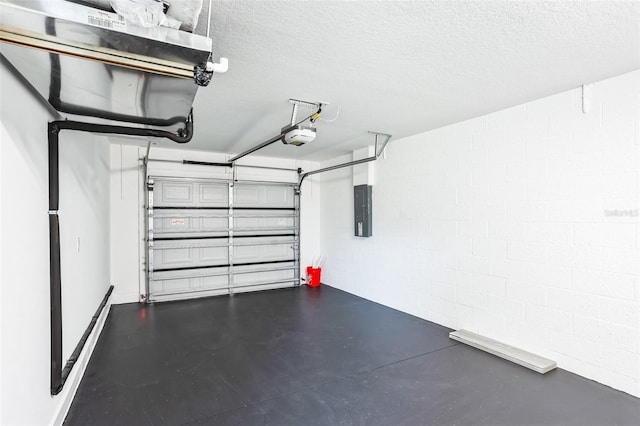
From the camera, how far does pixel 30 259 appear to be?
5.62ft

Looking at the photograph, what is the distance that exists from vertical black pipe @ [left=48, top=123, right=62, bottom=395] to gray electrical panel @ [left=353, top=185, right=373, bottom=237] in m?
3.75

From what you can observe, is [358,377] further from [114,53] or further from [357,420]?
[114,53]

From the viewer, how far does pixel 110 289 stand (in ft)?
14.8

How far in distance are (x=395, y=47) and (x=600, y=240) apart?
7.25ft

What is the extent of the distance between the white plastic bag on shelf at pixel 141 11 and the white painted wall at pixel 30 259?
2.30 feet

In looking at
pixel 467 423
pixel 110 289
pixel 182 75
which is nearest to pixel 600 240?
pixel 467 423

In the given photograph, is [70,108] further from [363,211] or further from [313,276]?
[313,276]

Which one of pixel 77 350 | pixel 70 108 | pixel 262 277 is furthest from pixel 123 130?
pixel 262 277

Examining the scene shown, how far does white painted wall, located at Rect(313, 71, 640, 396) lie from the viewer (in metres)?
2.49

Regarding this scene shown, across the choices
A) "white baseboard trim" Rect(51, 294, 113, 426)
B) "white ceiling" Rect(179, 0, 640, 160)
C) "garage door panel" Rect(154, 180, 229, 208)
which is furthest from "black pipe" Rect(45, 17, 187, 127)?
"garage door panel" Rect(154, 180, 229, 208)

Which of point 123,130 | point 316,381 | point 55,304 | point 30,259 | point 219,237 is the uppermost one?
point 123,130

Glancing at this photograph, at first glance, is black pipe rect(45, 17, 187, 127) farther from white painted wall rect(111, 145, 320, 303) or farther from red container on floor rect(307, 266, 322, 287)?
red container on floor rect(307, 266, 322, 287)

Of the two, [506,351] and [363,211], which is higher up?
[363,211]

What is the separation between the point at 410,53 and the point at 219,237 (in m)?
4.42
